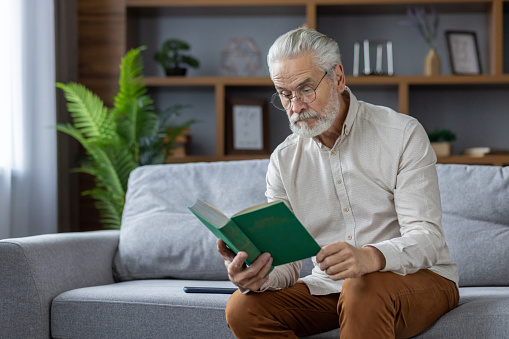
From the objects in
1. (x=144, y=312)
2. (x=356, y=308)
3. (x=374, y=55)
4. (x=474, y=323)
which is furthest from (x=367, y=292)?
(x=374, y=55)

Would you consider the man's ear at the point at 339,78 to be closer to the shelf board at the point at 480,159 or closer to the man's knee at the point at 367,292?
the man's knee at the point at 367,292

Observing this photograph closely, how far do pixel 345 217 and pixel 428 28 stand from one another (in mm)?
2145

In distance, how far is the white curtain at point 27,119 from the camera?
113 inches

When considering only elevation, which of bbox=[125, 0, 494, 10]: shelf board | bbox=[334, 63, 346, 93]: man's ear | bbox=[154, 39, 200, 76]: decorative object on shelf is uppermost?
bbox=[125, 0, 494, 10]: shelf board

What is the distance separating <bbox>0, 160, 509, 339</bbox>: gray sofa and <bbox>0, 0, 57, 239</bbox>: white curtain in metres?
0.73

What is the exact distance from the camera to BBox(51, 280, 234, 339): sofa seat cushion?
5.97 feet

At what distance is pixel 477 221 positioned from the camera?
216cm

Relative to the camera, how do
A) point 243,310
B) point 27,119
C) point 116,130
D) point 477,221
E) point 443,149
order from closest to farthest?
point 243,310 < point 477,221 < point 27,119 < point 116,130 < point 443,149

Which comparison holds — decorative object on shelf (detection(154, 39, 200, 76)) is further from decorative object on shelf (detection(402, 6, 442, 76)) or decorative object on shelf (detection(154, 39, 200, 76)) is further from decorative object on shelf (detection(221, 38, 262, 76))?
decorative object on shelf (detection(402, 6, 442, 76))

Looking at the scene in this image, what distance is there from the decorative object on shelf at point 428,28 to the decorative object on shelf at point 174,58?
3.91ft

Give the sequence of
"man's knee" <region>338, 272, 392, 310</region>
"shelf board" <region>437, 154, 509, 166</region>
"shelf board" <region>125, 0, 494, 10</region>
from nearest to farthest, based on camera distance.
Answer: "man's knee" <region>338, 272, 392, 310</region> → "shelf board" <region>437, 154, 509, 166</region> → "shelf board" <region>125, 0, 494, 10</region>

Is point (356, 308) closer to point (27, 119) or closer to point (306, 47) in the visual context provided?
point (306, 47)

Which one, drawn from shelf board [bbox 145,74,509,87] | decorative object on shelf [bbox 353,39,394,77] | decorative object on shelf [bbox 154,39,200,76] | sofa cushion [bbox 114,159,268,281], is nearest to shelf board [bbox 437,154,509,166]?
shelf board [bbox 145,74,509,87]

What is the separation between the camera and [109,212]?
3469 millimetres
